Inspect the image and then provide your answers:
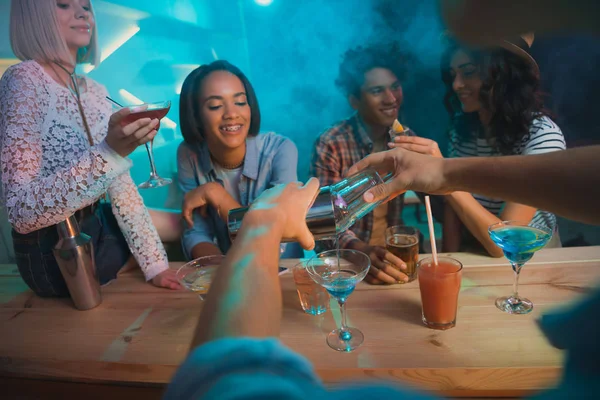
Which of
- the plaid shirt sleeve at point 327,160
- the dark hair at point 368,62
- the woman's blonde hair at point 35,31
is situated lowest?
the plaid shirt sleeve at point 327,160

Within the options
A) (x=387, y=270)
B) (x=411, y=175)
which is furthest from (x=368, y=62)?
(x=387, y=270)

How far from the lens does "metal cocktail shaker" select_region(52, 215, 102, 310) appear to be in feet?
3.75

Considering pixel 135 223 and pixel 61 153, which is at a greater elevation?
pixel 61 153

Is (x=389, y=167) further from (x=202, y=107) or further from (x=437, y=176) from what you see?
(x=202, y=107)

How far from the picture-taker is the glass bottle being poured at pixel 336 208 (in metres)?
0.89

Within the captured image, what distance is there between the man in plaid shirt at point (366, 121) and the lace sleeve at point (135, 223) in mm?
786

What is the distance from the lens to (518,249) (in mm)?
948

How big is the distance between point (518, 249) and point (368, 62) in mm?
1081

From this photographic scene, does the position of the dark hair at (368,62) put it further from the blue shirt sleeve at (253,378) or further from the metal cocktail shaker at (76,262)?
the blue shirt sleeve at (253,378)

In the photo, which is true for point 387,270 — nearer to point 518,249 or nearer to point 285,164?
point 518,249

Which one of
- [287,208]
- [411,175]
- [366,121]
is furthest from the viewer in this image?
[366,121]

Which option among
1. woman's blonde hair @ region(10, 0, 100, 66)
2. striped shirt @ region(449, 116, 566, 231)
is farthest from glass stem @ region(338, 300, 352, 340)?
woman's blonde hair @ region(10, 0, 100, 66)

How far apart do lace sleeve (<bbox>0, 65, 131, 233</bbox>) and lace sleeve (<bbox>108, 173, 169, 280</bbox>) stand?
10.4 inches

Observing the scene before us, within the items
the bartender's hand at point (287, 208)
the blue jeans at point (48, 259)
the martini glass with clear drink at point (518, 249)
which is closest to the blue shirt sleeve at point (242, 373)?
the bartender's hand at point (287, 208)
